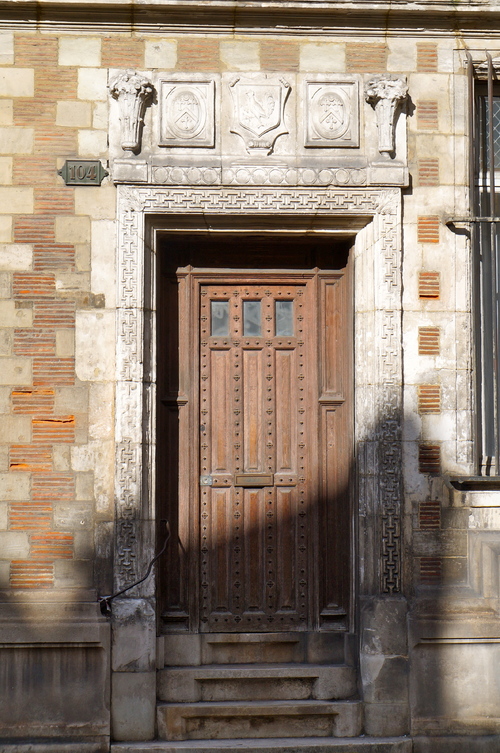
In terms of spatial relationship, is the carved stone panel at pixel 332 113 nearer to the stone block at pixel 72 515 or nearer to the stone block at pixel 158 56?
the stone block at pixel 158 56

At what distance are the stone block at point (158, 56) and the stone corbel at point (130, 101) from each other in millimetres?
191

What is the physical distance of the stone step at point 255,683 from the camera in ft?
19.9

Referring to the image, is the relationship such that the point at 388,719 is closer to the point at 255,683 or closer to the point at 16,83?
the point at 255,683

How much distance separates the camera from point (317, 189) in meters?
6.09

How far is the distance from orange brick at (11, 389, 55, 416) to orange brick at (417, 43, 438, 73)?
138 inches

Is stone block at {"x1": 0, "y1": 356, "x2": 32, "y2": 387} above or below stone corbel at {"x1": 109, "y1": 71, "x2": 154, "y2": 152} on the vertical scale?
below

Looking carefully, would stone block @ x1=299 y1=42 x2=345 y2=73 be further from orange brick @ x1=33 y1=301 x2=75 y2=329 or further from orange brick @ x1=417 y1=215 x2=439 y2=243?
orange brick @ x1=33 y1=301 x2=75 y2=329

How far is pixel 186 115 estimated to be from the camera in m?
6.08

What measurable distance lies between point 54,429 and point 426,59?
Result: 12.3ft

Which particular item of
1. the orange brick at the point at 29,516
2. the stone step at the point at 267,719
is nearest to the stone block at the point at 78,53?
the orange brick at the point at 29,516

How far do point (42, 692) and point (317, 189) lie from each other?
3.93 metres

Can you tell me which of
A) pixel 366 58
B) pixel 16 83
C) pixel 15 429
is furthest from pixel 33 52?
pixel 15 429

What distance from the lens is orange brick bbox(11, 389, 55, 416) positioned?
596cm

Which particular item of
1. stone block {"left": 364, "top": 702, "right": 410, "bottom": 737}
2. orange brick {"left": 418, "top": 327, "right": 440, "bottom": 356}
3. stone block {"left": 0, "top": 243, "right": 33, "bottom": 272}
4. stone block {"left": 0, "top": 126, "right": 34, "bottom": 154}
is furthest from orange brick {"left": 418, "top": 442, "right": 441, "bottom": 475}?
stone block {"left": 0, "top": 126, "right": 34, "bottom": 154}
